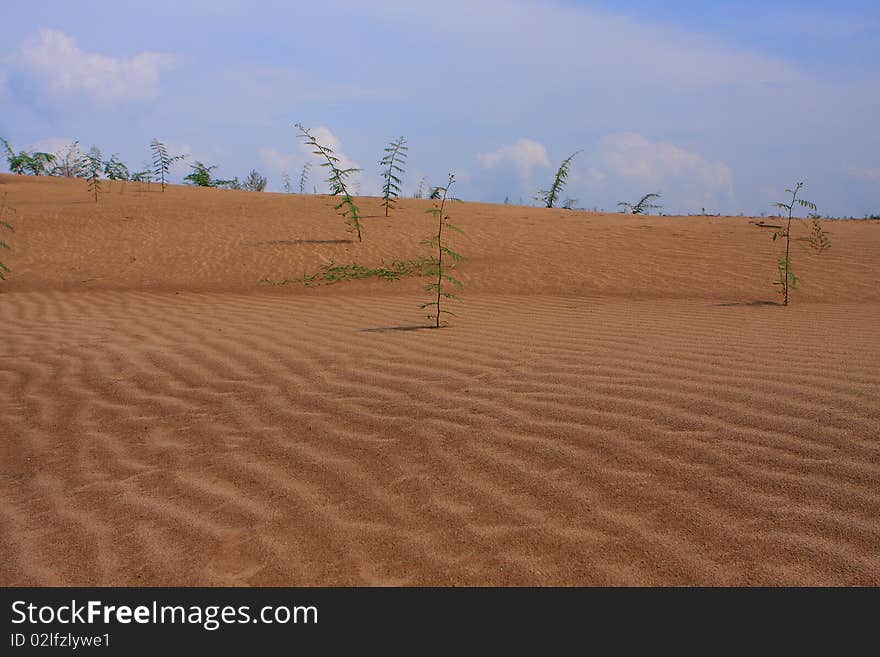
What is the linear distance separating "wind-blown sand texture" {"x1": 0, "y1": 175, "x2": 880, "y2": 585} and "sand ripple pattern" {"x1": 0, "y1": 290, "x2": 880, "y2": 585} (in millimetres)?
14

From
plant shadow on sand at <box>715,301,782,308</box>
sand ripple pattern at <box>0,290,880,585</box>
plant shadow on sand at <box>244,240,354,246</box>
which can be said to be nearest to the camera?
sand ripple pattern at <box>0,290,880,585</box>

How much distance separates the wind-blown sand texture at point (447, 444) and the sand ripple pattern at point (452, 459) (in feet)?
0.05

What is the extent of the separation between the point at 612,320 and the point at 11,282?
31.2 feet

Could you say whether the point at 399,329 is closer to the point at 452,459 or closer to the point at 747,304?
the point at 452,459

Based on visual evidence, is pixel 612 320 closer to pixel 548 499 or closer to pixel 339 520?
pixel 548 499

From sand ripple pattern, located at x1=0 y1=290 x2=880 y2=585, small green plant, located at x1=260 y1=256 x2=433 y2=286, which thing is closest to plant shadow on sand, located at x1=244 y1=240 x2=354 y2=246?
small green plant, located at x1=260 y1=256 x2=433 y2=286

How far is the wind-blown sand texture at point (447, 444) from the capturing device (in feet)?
8.38

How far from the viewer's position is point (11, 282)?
10305mm

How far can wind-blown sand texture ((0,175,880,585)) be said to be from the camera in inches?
101

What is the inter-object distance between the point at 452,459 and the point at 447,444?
0.17 meters

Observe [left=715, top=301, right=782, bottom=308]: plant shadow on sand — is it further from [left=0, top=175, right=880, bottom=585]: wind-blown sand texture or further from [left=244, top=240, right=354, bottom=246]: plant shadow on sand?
[left=244, top=240, right=354, bottom=246]: plant shadow on sand

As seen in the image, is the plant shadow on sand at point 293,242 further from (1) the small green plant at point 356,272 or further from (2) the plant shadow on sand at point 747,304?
(2) the plant shadow on sand at point 747,304
